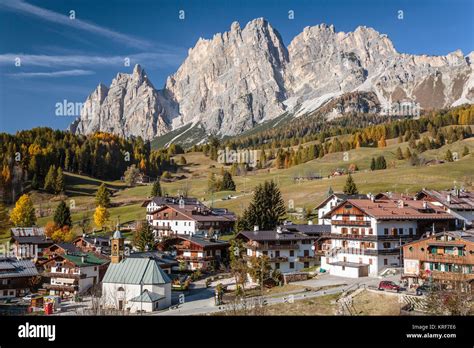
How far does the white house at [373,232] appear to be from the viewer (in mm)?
55250

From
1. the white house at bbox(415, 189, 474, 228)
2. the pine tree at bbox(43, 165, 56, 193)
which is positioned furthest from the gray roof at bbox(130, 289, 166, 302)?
the pine tree at bbox(43, 165, 56, 193)

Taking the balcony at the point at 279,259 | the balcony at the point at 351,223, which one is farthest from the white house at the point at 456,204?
the balcony at the point at 279,259

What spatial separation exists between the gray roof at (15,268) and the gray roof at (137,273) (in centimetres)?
1267

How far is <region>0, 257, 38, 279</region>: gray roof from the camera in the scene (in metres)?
55.0

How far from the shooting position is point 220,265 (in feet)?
224

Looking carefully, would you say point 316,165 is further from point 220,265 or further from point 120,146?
point 220,265

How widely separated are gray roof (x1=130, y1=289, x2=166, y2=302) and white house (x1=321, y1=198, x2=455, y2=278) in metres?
21.3

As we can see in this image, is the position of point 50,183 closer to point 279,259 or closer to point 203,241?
point 203,241

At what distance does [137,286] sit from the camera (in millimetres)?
48000

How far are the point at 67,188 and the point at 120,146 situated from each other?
5443cm

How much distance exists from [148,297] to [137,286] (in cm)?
346

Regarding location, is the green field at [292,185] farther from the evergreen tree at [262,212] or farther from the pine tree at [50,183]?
the evergreen tree at [262,212]

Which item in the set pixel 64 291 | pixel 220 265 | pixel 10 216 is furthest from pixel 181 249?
pixel 10 216
